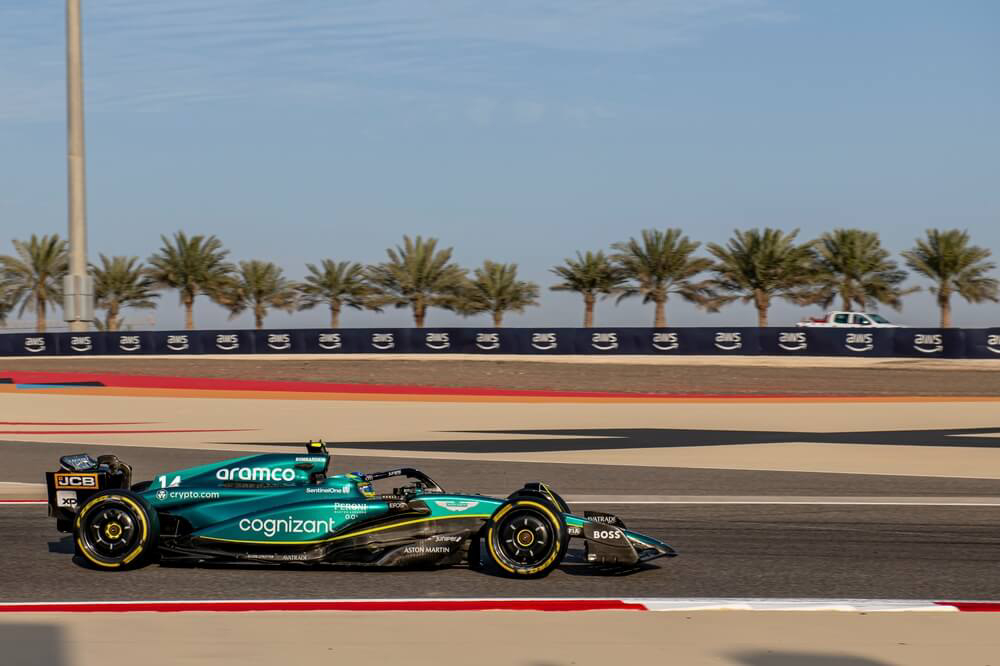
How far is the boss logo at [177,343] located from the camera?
40.8 metres

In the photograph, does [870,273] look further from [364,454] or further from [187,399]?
[364,454]

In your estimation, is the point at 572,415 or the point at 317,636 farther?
the point at 572,415

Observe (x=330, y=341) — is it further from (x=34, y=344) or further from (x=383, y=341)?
(x=34, y=344)

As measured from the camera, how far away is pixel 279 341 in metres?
42.1

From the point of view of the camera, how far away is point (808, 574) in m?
8.12

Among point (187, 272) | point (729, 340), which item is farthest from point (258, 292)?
point (729, 340)

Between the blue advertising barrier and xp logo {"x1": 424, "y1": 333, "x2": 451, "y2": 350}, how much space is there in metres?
0.04

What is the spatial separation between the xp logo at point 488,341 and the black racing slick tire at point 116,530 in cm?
3204

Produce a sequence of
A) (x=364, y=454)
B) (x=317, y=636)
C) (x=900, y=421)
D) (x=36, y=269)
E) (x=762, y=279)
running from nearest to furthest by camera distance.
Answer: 1. (x=317, y=636)
2. (x=364, y=454)
3. (x=900, y=421)
4. (x=762, y=279)
5. (x=36, y=269)

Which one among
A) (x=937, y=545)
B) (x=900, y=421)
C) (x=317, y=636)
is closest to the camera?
(x=317, y=636)

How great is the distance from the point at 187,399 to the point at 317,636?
21.8 metres

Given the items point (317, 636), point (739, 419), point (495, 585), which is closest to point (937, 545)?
point (495, 585)

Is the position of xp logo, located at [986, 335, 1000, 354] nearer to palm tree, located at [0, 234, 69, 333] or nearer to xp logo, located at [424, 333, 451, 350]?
xp logo, located at [424, 333, 451, 350]

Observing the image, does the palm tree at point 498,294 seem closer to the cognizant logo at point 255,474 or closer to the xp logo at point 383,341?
the xp logo at point 383,341
